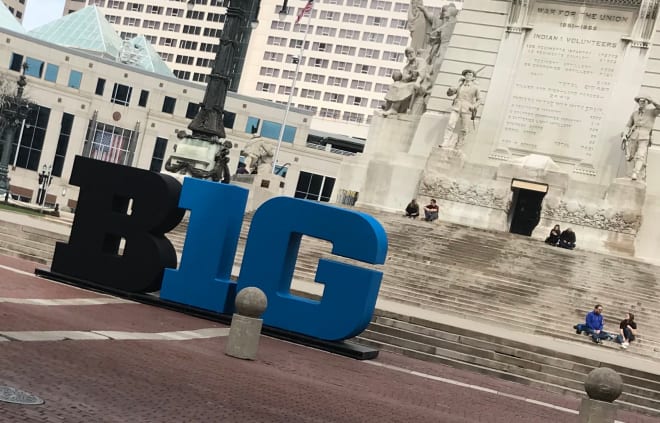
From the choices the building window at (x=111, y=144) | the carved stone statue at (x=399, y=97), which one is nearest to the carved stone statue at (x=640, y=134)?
the carved stone statue at (x=399, y=97)

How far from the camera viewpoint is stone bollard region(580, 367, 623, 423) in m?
12.8

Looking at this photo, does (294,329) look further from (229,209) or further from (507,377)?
(507,377)

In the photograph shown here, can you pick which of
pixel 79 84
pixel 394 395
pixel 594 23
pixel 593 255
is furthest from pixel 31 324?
pixel 79 84

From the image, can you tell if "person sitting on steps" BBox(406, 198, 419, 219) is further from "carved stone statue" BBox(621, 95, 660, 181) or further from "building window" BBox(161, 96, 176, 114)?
"building window" BBox(161, 96, 176, 114)

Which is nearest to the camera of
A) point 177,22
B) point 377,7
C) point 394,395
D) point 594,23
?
point 394,395

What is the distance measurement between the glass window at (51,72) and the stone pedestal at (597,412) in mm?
79626

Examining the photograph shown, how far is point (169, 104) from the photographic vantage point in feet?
295

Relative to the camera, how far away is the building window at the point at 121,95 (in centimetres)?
8856

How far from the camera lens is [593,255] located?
33906 mm

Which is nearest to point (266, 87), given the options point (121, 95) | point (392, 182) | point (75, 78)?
point (121, 95)

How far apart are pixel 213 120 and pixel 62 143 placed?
183ft

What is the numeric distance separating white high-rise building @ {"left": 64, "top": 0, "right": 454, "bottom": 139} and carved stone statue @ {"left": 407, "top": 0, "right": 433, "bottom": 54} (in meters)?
76.4

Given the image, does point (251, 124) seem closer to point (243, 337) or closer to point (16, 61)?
point (16, 61)

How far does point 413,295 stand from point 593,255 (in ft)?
30.2
